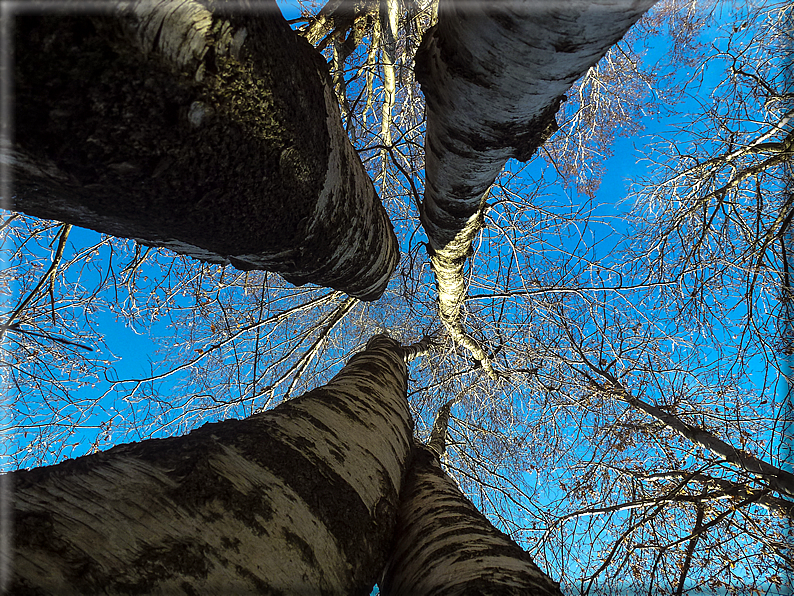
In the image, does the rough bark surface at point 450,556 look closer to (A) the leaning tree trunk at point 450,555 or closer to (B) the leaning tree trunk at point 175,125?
(A) the leaning tree trunk at point 450,555

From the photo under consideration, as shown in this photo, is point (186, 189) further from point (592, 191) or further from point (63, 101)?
point (592, 191)

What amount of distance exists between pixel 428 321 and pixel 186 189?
474 cm

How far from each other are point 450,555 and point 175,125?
1.13 metres

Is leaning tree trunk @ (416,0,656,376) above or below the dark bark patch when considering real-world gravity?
above

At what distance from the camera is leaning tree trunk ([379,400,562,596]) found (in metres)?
0.78

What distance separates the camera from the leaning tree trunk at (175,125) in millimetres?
493

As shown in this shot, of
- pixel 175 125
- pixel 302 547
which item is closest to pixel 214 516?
pixel 302 547

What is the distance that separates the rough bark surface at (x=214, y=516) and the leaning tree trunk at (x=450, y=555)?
0.09m

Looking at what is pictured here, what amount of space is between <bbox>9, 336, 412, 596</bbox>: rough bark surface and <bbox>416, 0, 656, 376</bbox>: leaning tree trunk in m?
0.99

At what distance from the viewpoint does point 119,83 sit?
0.53 meters

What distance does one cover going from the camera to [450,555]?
Result: 3.00 feet

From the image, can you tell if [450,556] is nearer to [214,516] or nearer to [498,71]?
[214,516]

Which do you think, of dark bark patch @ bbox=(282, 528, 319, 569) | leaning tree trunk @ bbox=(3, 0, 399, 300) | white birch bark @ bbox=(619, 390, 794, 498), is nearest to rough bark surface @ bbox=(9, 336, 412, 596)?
dark bark patch @ bbox=(282, 528, 319, 569)

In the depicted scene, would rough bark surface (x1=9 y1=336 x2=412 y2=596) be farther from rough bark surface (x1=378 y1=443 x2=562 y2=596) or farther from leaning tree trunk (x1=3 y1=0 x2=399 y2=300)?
leaning tree trunk (x1=3 y1=0 x2=399 y2=300)
